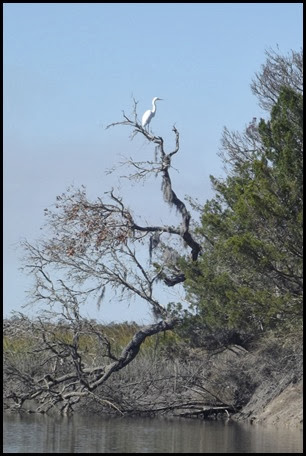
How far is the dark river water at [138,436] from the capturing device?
72.9ft

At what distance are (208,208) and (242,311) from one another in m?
4.45

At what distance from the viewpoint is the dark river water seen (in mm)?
22219

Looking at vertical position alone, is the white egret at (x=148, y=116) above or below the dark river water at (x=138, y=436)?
above

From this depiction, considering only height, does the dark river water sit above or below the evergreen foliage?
below

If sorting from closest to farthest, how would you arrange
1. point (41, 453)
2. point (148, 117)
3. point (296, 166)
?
point (41, 453) < point (296, 166) < point (148, 117)

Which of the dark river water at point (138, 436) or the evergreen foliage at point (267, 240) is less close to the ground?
the evergreen foliage at point (267, 240)

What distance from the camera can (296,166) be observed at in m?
24.3

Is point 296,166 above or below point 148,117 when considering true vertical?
below

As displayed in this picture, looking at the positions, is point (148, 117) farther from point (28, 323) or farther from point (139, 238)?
point (28, 323)

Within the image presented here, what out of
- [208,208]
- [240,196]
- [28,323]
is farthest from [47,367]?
[240,196]

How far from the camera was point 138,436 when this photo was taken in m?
24.7

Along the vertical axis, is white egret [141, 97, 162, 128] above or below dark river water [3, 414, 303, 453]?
above

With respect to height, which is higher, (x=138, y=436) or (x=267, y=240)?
(x=267, y=240)

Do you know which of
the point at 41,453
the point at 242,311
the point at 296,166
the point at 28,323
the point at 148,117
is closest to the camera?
the point at 41,453
